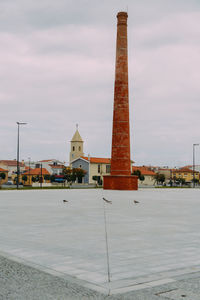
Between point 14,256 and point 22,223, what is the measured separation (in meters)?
5.45

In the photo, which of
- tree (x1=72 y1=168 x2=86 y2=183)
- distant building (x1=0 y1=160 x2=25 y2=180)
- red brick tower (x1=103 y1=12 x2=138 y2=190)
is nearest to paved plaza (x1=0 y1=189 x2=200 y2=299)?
red brick tower (x1=103 y1=12 x2=138 y2=190)

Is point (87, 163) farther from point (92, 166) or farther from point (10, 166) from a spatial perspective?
point (10, 166)

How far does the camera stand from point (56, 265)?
6.61 meters

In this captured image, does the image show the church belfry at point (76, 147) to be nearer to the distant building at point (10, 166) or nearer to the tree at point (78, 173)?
the tree at point (78, 173)

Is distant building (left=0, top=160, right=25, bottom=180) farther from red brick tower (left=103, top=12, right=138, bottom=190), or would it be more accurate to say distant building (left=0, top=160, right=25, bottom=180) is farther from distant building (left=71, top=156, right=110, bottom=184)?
red brick tower (left=103, top=12, right=138, bottom=190)

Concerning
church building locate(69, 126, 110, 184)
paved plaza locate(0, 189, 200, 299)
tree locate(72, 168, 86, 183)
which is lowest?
paved plaza locate(0, 189, 200, 299)

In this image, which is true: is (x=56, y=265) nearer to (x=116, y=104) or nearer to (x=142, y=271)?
(x=142, y=271)

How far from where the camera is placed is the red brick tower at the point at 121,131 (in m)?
43.8

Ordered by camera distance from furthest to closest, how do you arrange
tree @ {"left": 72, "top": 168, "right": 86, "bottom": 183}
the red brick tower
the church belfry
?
1. the church belfry
2. tree @ {"left": 72, "top": 168, "right": 86, "bottom": 183}
3. the red brick tower

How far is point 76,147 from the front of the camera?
10612 centimetres

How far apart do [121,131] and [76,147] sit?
6300 cm

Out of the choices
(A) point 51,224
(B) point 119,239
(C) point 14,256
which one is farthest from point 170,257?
(A) point 51,224

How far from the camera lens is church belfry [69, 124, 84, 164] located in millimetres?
105812

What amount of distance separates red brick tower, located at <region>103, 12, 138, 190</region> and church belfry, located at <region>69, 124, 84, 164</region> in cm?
6164
